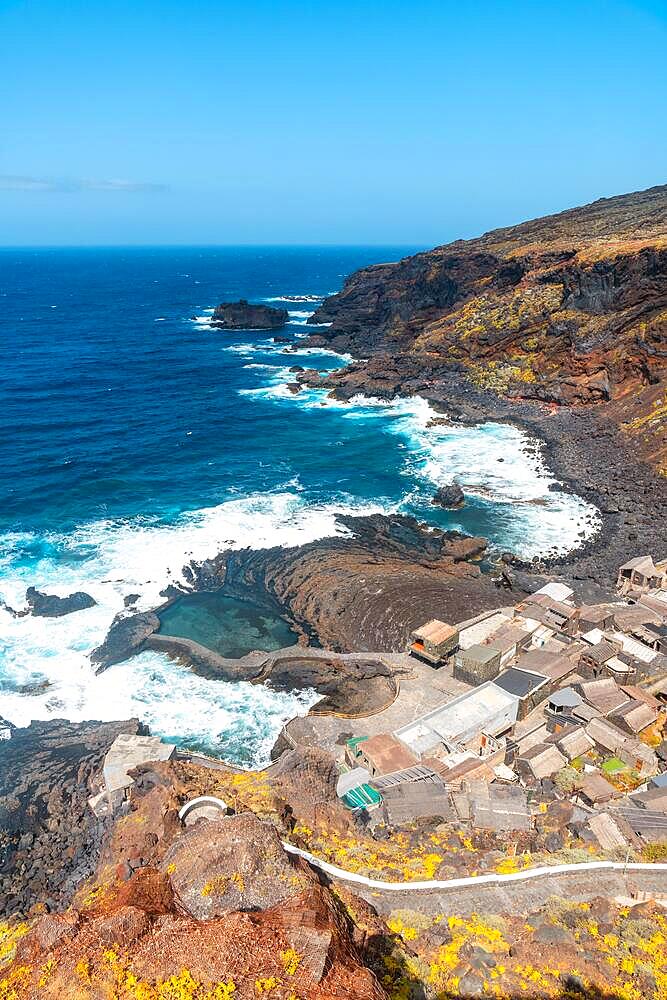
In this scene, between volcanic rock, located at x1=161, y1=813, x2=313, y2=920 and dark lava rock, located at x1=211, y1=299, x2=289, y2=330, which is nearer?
volcanic rock, located at x1=161, y1=813, x2=313, y2=920

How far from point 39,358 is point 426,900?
116 metres

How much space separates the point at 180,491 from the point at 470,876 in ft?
165

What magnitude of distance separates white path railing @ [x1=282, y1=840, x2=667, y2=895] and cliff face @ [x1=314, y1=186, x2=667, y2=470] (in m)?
49.3

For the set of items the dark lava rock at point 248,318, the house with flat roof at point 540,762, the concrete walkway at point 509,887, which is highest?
the dark lava rock at point 248,318

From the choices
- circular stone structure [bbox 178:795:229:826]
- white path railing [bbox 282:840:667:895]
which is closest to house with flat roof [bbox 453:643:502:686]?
white path railing [bbox 282:840:667:895]

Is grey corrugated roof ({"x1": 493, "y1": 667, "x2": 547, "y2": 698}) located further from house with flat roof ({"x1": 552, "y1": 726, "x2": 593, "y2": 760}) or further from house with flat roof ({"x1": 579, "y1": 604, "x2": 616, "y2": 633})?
house with flat roof ({"x1": 579, "y1": 604, "x2": 616, "y2": 633})

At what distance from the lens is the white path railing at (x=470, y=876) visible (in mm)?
20938

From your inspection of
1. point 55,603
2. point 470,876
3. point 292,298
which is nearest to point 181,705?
point 55,603

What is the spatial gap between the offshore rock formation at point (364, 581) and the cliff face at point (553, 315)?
28610mm

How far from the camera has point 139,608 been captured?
4541 cm

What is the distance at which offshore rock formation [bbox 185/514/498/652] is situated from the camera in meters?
42.9

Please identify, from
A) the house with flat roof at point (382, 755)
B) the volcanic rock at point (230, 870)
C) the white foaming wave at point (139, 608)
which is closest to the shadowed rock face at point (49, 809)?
the white foaming wave at point (139, 608)

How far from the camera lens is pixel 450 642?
36969 millimetres

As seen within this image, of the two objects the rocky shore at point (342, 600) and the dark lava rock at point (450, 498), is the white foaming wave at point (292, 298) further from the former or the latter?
the rocky shore at point (342, 600)
